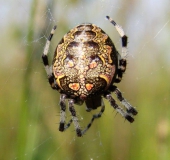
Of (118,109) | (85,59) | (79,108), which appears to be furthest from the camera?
(79,108)

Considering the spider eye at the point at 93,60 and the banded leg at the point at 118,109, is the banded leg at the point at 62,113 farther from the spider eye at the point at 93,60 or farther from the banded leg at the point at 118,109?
the spider eye at the point at 93,60

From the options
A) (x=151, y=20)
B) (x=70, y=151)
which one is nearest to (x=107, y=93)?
(x=70, y=151)

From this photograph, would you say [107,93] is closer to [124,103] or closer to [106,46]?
[124,103]

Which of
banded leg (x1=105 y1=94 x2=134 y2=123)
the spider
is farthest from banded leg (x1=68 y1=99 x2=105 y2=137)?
banded leg (x1=105 y1=94 x2=134 y2=123)

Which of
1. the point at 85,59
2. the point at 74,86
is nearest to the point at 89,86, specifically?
the point at 74,86

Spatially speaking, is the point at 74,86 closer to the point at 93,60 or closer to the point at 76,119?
the point at 93,60

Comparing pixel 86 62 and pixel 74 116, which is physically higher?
pixel 86 62

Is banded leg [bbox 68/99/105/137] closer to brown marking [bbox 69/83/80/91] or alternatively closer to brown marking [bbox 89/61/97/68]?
brown marking [bbox 69/83/80/91]

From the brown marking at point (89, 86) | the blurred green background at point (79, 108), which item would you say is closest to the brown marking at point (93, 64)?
the brown marking at point (89, 86)
